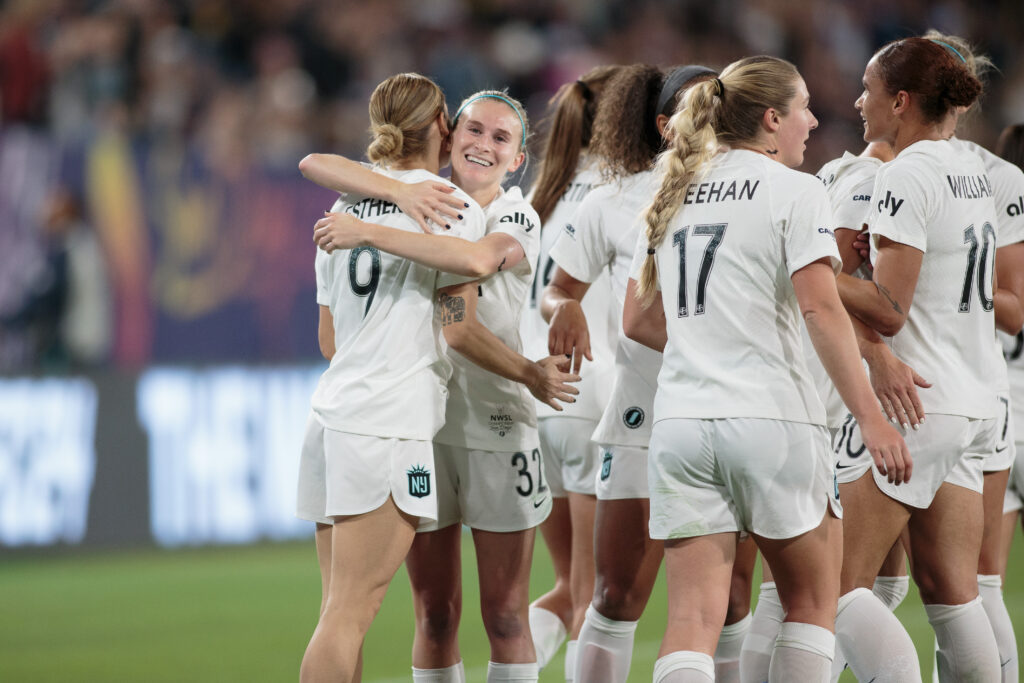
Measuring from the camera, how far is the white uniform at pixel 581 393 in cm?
486

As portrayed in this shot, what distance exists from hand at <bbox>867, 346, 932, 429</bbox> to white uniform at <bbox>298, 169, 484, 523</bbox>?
51.0 inches

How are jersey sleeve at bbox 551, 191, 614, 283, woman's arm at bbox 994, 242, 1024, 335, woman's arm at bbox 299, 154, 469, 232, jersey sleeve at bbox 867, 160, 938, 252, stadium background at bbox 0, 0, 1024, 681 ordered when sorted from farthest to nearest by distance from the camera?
stadium background at bbox 0, 0, 1024, 681 < jersey sleeve at bbox 551, 191, 614, 283 < woman's arm at bbox 994, 242, 1024, 335 < jersey sleeve at bbox 867, 160, 938, 252 < woman's arm at bbox 299, 154, 469, 232

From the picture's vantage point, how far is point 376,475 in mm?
3586

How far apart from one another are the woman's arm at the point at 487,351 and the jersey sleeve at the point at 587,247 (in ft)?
1.81

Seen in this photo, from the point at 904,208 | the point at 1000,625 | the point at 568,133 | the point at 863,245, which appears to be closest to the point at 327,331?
the point at 568,133

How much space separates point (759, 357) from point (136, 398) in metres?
6.60

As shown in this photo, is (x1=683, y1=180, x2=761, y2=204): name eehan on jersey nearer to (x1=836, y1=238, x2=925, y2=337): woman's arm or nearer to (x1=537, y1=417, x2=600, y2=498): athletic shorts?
(x1=836, y1=238, x2=925, y2=337): woman's arm

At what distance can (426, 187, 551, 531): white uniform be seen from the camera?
403 cm

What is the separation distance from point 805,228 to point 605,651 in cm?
164

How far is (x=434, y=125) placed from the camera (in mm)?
3939

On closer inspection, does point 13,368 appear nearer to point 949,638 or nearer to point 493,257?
point 493,257

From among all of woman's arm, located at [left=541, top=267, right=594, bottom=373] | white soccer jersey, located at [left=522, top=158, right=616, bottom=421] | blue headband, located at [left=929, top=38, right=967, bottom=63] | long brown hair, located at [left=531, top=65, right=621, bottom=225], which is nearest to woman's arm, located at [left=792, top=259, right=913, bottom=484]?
woman's arm, located at [left=541, top=267, right=594, bottom=373]

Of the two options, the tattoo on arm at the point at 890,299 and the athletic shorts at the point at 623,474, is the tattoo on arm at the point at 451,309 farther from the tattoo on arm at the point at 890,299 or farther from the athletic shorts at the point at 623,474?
the tattoo on arm at the point at 890,299

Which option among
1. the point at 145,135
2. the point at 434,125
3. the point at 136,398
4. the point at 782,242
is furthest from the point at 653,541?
the point at 145,135
